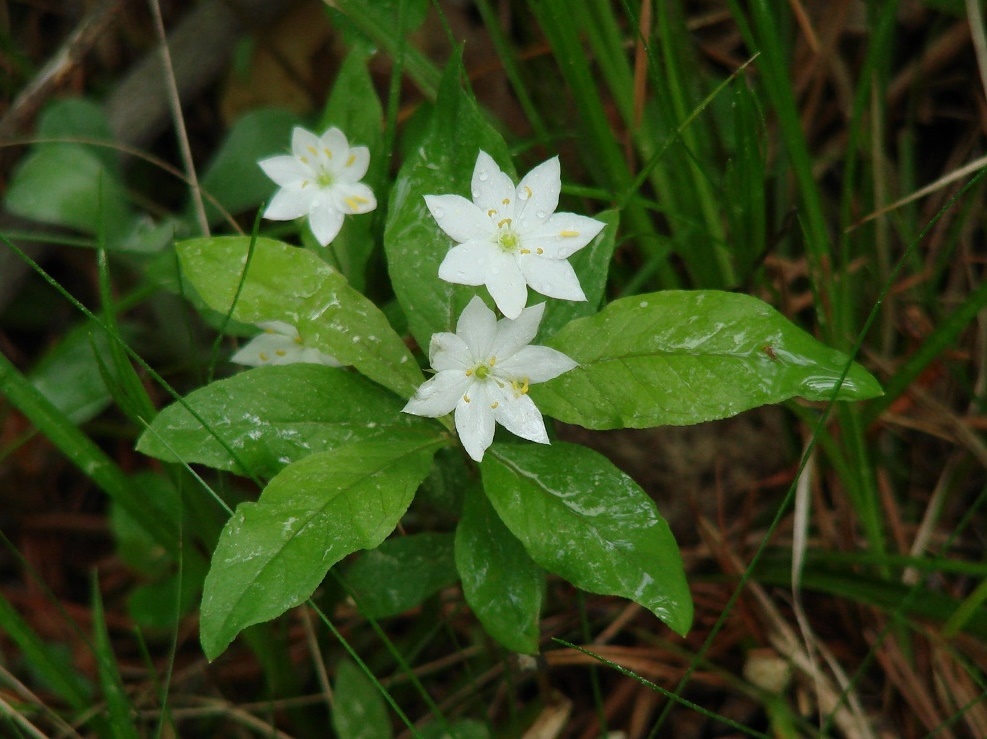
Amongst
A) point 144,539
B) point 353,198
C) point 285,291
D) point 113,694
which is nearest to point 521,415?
point 285,291

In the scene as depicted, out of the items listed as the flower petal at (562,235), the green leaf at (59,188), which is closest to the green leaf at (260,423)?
the flower petal at (562,235)

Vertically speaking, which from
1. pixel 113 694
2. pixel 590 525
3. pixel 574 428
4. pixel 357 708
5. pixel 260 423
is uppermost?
pixel 260 423

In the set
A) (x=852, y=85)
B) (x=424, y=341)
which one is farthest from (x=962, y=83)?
(x=424, y=341)

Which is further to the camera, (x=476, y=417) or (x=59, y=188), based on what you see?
(x=59, y=188)

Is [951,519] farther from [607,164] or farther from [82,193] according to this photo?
[82,193]

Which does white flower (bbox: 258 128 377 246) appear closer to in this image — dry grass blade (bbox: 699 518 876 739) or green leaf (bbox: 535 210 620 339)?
green leaf (bbox: 535 210 620 339)

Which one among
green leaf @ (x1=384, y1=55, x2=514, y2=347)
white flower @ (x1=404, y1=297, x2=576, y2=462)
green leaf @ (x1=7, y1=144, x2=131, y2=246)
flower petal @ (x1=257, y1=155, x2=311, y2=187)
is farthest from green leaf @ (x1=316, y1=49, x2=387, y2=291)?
green leaf @ (x1=7, y1=144, x2=131, y2=246)

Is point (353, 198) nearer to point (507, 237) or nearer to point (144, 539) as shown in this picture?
point (507, 237)
